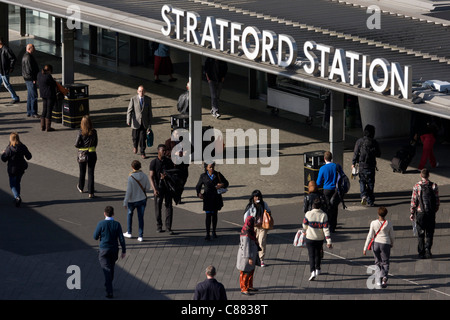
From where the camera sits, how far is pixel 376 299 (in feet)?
55.4

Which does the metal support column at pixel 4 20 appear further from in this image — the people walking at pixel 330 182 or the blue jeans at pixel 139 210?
the people walking at pixel 330 182

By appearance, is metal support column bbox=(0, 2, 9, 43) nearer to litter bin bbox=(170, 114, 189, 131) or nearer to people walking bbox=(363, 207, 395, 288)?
litter bin bbox=(170, 114, 189, 131)

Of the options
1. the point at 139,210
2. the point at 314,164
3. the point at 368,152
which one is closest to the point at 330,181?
the point at 314,164

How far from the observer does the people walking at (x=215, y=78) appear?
28641 millimetres

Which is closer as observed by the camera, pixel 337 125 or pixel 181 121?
pixel 337 125

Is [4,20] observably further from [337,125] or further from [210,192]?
[210,192]

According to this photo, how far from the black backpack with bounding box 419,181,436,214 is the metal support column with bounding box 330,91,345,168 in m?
3.65

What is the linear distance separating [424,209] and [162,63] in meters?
15.7

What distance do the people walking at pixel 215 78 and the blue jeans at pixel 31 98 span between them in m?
4.36

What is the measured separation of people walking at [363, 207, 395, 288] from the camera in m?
17.3

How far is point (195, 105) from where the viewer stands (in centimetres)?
2508

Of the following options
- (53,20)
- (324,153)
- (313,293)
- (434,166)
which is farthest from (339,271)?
(53,20)

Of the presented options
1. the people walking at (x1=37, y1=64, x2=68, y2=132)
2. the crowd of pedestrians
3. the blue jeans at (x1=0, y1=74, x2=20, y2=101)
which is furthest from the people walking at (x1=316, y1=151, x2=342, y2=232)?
the blue jeans at (x1=0, y1=74, x2=20, y2=101)
